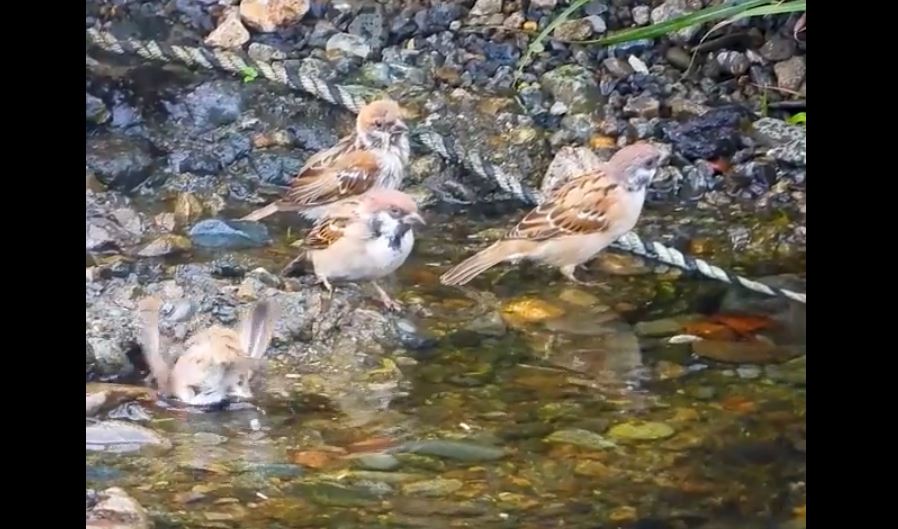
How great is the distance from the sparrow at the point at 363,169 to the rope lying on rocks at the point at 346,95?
22mm

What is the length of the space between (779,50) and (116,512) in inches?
39.6

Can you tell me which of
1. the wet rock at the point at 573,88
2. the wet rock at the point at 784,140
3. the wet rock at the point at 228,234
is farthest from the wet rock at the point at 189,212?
the wet rock at the point at 784,140

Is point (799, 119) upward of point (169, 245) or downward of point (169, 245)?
upward

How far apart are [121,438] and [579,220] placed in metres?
0.63

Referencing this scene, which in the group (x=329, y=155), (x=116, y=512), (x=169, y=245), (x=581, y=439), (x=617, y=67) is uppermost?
(x=617, y=67)

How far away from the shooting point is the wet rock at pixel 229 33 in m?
1.39

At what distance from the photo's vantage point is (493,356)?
1.37 m

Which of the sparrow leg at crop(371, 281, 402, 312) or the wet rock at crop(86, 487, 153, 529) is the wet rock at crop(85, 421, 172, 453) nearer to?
the wet rock at crop(86, 487, 153, 529)

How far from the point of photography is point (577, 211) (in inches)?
53.8

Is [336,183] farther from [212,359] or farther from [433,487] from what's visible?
[433,487]

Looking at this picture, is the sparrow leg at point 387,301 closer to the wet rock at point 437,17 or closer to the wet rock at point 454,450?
the wet rock at point 454,450

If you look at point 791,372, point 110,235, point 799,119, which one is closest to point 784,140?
point 799,119

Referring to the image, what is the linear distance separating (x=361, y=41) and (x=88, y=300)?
474 mm

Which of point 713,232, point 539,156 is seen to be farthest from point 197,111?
point 713,232
